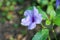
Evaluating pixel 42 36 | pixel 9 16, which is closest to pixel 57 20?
pixel 42 36

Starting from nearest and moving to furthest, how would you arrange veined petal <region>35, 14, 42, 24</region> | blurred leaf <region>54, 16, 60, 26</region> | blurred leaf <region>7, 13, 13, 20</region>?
veined petal <region>35, 14, 42, 24</region>
blurred leaf <region>54, 16, 60, 26</region>
blurred leaf <region>7, 13, 13, 20</region>

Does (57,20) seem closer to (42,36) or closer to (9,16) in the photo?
(42,36)

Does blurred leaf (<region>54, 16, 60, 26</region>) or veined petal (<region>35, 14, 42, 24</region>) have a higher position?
veined petal (<region>35, 14, 42, 24</region>)

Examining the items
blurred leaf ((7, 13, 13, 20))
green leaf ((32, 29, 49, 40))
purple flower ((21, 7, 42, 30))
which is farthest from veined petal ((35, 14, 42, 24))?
blurred leaf ((7, 13, 13, 20))

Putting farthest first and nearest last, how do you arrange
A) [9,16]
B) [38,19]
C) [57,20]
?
[9,16] < [57,20] < [38,19]

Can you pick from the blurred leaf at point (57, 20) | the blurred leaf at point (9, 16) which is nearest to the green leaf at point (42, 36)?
the blurred leaf at point (57, 20)

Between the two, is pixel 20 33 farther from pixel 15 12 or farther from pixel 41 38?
pixel 41 38

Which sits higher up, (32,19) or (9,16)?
(32,19)

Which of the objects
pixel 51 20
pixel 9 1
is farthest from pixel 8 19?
pixel 51 20

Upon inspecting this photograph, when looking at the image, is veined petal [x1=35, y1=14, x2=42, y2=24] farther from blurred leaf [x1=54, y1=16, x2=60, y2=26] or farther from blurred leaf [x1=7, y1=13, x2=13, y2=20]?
blurred leaf [x1=7, y1=13, x2=13, y2=20]

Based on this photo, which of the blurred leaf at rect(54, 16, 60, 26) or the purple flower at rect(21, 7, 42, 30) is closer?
the purple flower at rect(21, 7, 42, 30)

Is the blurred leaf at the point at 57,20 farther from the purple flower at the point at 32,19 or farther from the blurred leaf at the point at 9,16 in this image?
the blurred leaf at the point at 9,16
